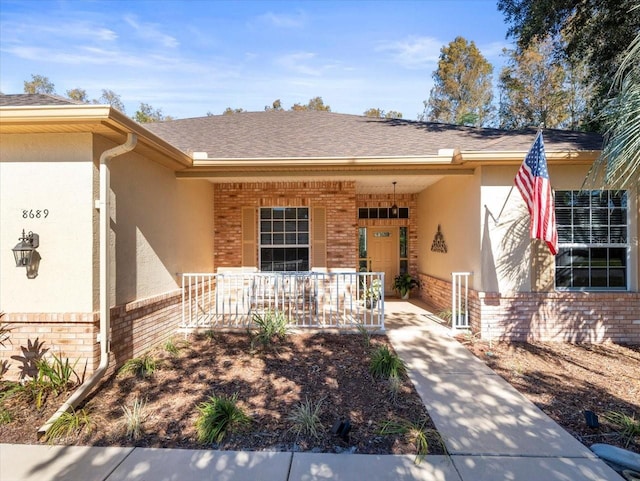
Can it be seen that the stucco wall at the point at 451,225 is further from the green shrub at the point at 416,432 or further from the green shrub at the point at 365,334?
the green shrub at the point at 416,432

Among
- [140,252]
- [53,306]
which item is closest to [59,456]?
[53,306]

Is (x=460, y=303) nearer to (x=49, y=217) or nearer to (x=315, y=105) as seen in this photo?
(x=49, y=217)

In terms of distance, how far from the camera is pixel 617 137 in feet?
14.5

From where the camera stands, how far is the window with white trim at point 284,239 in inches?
333

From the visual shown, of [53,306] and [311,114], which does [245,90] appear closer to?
[311,114]

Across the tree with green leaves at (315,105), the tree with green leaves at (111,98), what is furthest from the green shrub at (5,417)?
the tree with green leaves at (111,98)

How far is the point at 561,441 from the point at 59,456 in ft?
15.0

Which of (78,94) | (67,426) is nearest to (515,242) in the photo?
(67,426)

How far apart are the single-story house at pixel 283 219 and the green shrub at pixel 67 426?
2.76ft

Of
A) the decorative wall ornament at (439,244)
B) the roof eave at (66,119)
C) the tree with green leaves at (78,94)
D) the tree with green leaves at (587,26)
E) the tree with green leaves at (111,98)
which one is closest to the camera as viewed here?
the roof eave at (66,119)

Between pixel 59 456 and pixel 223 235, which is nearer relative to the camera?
pixel 59 456

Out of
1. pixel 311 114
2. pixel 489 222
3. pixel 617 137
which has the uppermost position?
pixel 311 114

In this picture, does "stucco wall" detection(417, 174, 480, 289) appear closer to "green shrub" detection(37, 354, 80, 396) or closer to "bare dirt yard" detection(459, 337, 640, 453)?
"bare dirt yard" detection(459, 337, 640, 453)

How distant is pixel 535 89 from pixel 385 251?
54.9 feet
